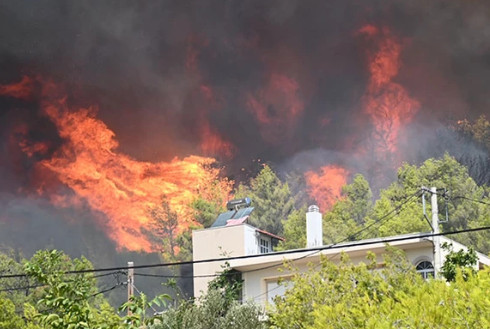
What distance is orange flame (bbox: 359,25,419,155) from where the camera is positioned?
91.9 meters

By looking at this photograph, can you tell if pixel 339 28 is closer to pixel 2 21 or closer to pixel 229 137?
pixel 229 137

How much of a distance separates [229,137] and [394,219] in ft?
115

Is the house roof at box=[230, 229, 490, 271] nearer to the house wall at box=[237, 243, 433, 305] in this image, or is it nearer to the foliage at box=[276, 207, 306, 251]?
the house wall at box=[237, 243, 433, 305]

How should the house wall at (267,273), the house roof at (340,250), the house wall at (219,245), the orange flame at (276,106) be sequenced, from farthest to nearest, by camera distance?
the orange flame at (276,106) < the house wall at (219,245) < the house wall at (267,273) < the house roof at (340,250)

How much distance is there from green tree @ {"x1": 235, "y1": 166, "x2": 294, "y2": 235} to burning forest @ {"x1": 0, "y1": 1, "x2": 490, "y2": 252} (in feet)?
13.4

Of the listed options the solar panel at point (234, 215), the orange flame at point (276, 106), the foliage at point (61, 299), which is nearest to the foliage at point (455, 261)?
the foliage at point (61, 299)

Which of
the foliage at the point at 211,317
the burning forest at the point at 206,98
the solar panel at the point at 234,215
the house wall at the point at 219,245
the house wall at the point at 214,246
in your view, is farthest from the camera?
the burning forest at the point at 206,98

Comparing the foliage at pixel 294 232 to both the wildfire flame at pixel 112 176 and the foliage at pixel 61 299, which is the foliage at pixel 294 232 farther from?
the foliage at pixel 61 299

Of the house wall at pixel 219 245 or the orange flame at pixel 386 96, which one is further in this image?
the orange flame at pixel 386 96

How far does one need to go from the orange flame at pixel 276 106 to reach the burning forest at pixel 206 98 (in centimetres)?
13

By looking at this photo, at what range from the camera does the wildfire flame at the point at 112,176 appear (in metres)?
93.2

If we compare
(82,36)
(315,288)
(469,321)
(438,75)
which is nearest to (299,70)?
(438,75)

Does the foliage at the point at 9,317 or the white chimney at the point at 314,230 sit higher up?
the white chimney at the point at 314,230

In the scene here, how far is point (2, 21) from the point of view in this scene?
96625mm
